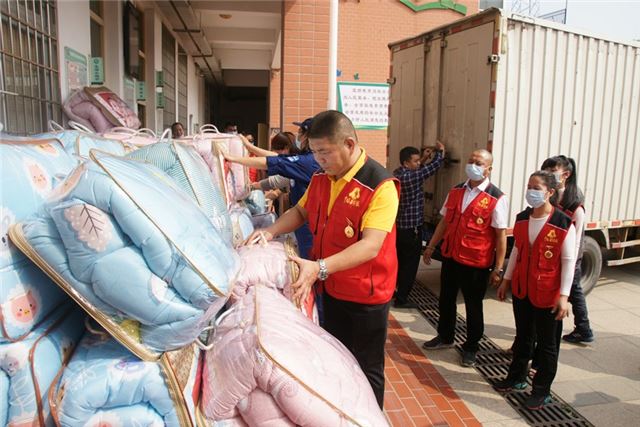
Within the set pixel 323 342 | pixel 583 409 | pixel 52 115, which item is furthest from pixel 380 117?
pixel 323 342

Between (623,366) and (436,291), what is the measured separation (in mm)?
2078

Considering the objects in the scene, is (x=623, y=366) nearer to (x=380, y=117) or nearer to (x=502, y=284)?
(x=502, y=284)

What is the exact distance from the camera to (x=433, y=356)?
3908 mm

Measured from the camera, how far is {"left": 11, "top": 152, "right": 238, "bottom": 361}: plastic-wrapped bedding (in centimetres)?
133

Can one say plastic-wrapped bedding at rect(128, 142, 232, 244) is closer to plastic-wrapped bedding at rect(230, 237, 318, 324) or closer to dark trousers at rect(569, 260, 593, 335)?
plastic-wrapped bedding at rect(230, 237, 318, 324)

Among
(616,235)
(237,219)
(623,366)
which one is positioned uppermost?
(237,219)

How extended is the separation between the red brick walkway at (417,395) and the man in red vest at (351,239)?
2.05ft

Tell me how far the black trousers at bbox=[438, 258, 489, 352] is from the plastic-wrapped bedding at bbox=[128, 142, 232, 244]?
2102mm

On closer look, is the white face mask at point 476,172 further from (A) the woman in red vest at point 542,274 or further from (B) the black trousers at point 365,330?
(B) the black trousers at point 365,330

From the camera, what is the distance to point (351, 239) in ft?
7.50

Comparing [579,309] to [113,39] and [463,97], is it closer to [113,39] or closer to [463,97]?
[463,97]

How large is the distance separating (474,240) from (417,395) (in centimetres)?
119

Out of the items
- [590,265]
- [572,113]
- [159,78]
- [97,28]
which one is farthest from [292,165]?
[159,78]

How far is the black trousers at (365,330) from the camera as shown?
7.97ft
